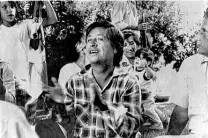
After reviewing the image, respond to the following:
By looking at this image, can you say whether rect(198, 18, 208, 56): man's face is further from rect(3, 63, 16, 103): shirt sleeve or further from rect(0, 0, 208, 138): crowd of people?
rect(3, 63, 16, 103): shirt sleeve

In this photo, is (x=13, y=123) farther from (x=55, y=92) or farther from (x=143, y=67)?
(x=143, y=67)

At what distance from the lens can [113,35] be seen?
11.1 ft

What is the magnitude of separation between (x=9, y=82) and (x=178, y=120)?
6.30 ft

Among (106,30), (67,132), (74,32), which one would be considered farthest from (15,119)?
(106,30)

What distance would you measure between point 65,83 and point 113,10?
0.96 meters

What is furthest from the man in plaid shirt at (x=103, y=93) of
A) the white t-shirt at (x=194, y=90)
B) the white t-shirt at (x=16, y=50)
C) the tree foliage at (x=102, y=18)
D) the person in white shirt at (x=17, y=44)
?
the white t-shirt at (x=194, y=90)

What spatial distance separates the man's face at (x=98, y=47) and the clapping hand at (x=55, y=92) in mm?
457

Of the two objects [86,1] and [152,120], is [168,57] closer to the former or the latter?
[152,120]

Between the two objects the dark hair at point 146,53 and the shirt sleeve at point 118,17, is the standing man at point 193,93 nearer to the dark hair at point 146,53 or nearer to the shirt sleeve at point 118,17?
the dark hair at point 146,53

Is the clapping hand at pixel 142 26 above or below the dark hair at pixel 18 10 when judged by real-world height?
below

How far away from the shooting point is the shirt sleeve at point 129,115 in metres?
3.38

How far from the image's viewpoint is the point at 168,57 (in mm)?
3455

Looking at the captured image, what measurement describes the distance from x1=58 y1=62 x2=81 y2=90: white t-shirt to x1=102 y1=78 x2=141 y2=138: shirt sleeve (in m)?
0.55

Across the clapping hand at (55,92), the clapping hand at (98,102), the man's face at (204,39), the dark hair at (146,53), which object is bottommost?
the clapping hand at (98,102)
